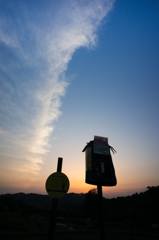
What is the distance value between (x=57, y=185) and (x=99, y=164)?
2.42 m

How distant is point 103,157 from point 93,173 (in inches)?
38.1

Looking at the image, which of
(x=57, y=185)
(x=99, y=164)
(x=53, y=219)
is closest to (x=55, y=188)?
(x=57, y=185)

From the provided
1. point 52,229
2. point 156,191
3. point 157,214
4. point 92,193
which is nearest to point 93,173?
point 52,229

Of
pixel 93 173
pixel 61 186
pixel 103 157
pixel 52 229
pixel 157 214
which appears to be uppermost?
pixel 103 157

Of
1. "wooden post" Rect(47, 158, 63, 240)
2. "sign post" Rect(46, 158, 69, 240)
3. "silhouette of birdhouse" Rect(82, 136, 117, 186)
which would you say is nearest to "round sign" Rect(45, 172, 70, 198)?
"sign post" Rect(46, 158, 69, 240)

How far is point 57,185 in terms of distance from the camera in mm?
4637

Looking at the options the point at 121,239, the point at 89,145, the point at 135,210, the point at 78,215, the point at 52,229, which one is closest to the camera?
the point at 52,229

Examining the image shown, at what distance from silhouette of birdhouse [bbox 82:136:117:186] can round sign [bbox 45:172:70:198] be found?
1.69 metres

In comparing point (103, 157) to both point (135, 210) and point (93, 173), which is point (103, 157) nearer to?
point (93, 173)

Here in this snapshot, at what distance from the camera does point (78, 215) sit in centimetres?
5753

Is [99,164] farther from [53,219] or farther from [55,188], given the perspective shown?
[53,219]

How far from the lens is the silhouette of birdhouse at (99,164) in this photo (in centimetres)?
611

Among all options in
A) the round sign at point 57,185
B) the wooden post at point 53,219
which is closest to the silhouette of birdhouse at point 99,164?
the round sign at point 57,185

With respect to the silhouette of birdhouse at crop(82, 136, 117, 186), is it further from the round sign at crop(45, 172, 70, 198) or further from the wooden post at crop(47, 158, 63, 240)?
the wooden post at crop(47, 158, 63, 240)
